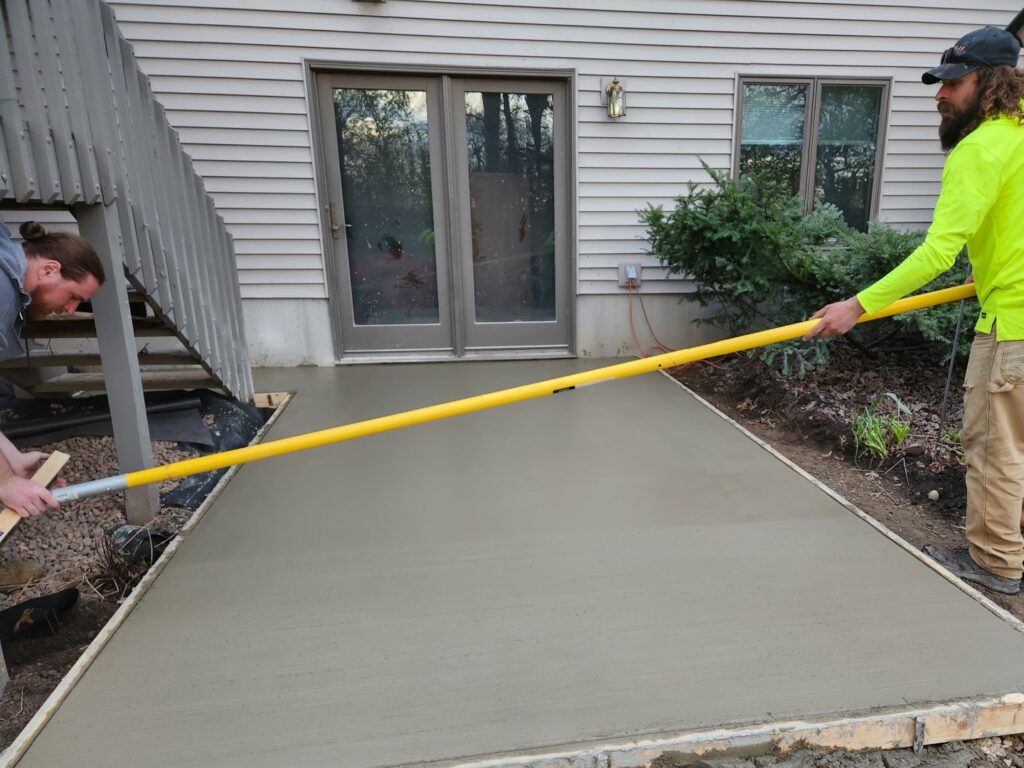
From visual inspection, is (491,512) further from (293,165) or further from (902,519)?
(293,165)

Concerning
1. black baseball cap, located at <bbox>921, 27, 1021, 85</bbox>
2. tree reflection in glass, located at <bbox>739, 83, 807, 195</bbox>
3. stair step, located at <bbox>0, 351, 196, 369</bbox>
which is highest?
tree reflection in glass, located at <bbox>739, 83, 807, 195</bbox>

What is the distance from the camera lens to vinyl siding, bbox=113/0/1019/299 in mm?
4699

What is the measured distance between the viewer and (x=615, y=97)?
5.03 m

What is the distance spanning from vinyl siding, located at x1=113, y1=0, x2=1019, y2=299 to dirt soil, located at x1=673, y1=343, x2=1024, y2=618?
150cm

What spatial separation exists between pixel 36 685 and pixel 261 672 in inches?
27.6

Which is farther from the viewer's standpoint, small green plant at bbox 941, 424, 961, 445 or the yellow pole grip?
A: small green plant at bbox 941, 424, 961, 445

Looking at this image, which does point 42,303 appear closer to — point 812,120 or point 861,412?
point 861,412

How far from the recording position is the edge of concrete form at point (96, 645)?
1.50 metres

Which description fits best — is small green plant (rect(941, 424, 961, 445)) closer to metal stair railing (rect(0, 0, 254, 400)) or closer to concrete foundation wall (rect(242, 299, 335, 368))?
metal stair railing (rect(0, 0, 254, 400))

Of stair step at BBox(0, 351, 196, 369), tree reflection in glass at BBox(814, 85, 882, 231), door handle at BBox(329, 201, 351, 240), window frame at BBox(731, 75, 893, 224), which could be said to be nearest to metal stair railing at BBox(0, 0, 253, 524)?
stair step at BBox(0, 351, 196, 369)

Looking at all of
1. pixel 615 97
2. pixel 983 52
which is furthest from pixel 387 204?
pixel 983 52

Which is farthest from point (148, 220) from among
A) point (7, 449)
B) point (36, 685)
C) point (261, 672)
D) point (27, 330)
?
point (261, 672)

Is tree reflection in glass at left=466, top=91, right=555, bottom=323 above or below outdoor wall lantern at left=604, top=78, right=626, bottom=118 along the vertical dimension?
below

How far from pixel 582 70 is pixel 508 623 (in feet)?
15.4
